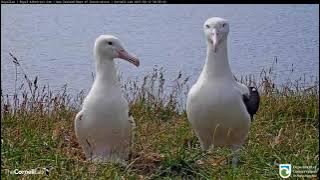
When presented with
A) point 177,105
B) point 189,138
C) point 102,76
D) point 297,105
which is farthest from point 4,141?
point 297,105

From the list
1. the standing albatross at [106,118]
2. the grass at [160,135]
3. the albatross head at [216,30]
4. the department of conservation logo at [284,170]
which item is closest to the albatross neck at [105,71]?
the standing albatross at [106,118]

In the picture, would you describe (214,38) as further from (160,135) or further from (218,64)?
(160,135)

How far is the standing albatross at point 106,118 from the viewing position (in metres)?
2.37

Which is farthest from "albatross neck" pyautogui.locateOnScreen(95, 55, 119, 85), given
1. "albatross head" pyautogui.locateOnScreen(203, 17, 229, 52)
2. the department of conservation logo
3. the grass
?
the department of conservation logo

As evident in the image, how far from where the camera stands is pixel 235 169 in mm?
2154

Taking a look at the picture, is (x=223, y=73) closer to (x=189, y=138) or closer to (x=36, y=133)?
(x=189, y=138)

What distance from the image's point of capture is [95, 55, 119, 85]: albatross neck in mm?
2432

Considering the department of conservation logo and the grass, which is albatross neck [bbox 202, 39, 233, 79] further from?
the department of conservation logo

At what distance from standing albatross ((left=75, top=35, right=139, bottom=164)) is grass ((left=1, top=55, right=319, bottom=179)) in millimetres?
61

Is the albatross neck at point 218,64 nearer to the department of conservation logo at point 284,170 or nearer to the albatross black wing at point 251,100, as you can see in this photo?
the albatross black wing at point 251,100

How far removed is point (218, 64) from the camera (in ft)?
8.20

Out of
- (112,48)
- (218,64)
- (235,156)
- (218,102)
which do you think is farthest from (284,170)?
(112,48)

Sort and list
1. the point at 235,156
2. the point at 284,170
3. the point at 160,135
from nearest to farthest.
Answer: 1. the point at 284,170
2. the point at 235,156
3. the point at 160,135

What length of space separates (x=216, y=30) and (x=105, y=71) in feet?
1.32
